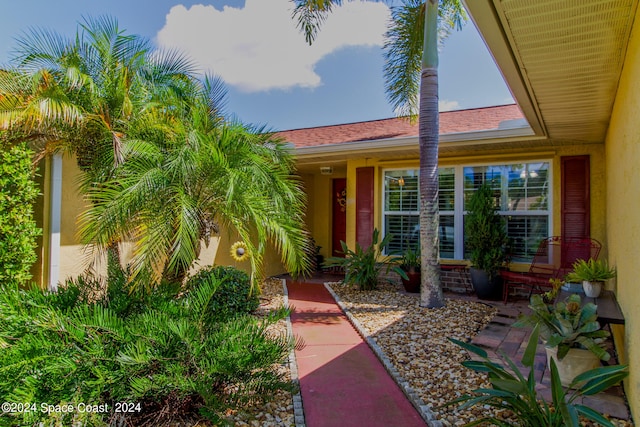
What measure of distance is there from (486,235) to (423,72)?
9.53ft

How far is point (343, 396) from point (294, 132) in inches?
340

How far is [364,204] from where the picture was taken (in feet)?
26.2

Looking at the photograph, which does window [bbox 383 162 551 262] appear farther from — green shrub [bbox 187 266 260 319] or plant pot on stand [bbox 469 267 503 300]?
green shrub [bbox 187 266 260 319]

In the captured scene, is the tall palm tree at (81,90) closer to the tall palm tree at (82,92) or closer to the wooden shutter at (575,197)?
the tall palm tree at (82,92)

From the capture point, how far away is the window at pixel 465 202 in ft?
21.5

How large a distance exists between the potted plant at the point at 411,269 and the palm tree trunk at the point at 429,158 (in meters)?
1.02

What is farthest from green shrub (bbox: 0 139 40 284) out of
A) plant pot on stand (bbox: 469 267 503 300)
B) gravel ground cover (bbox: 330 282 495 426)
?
plant pot on stand (bbox: 469 267 503 300)

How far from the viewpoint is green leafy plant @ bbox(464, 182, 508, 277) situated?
6.05 meters

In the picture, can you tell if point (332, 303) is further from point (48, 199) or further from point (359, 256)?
point (48, 199)

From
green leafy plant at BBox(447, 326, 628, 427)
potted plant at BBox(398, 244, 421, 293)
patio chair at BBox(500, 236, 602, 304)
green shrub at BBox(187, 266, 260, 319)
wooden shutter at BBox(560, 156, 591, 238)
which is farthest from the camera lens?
potted plant at BBox(398, 244, 421, 293)

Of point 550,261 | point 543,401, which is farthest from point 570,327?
point 550,261

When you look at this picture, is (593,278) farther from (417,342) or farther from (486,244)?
(486,244)

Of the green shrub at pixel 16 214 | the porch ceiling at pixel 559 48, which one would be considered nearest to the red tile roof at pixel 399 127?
the porch ceiling at pixel 559 48

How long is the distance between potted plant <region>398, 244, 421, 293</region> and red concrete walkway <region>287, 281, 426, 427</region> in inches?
84.8
